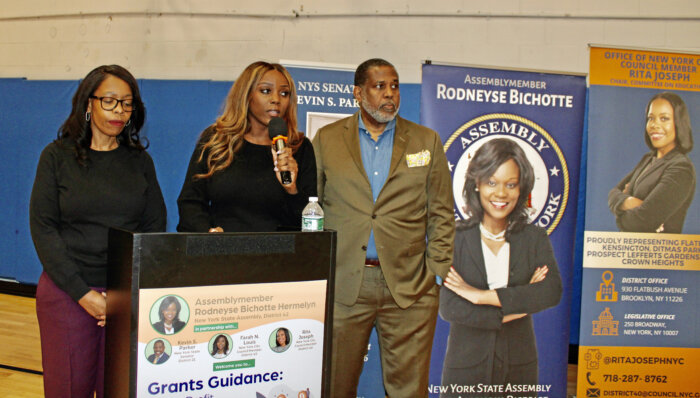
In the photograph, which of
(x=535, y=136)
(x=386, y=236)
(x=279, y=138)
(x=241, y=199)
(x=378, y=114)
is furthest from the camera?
(x=535, y=136)

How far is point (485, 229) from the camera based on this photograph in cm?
290

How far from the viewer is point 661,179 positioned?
298 cm

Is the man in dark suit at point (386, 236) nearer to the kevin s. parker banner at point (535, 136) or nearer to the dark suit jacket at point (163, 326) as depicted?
the kevin s. parker banner at point (535, 136)

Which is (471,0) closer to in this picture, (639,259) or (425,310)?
(639,259)

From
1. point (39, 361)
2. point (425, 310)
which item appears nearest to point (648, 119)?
point (425, 310)

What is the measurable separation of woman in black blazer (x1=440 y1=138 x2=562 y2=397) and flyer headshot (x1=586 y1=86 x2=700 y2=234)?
440 mm

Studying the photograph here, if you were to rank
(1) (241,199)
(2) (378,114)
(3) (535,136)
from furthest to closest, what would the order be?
(3) (535,136) < (2) (378,114) < (1) (241,199)

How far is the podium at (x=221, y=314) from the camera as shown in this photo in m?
0.93

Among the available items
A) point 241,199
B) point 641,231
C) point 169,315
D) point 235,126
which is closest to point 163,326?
point 169,315

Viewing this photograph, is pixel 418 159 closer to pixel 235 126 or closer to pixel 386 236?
pixel 386 236

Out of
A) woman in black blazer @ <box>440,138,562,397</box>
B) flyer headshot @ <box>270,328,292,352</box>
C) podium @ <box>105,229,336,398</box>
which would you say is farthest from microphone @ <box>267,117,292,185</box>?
woman in black blazer @ <box>440,138,562,397</box>

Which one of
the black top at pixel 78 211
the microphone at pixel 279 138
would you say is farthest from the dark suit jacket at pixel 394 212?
the black top at pixel 78 211

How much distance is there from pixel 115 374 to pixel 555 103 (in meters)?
2.72

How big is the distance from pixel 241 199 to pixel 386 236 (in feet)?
2.35
